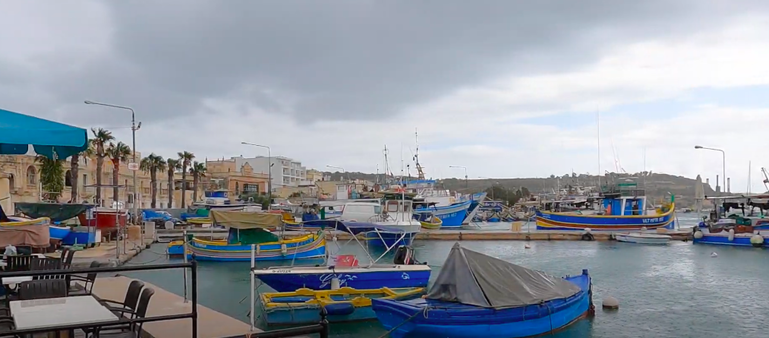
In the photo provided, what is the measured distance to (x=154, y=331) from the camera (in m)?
8.81

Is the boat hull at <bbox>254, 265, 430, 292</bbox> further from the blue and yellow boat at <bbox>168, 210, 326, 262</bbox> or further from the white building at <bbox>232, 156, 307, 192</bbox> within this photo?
the white building at <bbox>232, 156, 307, 192</bbox>

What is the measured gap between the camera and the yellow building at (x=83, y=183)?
42.4 meters

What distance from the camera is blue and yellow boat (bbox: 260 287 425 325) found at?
1505cm

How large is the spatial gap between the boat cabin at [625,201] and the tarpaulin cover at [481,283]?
160 ft

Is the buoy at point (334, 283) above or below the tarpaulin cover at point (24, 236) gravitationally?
below

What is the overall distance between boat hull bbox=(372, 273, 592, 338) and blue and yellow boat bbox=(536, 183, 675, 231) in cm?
4658

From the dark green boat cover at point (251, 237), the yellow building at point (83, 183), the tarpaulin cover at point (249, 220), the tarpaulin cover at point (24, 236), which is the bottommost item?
the dark green boat cover at point (251, 237)

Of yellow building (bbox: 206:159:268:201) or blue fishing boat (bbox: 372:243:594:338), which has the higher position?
yellow building (bbox: 206:159:268:201)

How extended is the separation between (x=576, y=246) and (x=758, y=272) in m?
15.7

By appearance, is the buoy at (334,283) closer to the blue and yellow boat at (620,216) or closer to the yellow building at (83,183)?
the yellow building at (83,183)

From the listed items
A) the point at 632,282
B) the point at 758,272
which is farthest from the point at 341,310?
the point at 758,272

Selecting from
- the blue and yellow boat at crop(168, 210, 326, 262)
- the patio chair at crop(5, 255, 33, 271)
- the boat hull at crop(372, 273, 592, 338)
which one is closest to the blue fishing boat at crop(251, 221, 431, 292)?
the boat hull at crop(372, 273, 592, 338)

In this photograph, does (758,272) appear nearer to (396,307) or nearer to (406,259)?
(406,259)

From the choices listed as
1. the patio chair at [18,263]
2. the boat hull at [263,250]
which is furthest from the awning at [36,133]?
the boat hull at [263,250]
